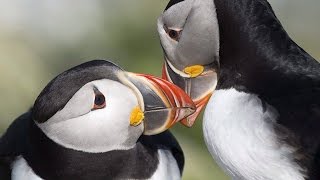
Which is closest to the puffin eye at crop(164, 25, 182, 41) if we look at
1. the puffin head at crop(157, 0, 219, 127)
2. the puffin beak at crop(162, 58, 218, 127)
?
the puffin head at crop(157, 0, 219, 127)

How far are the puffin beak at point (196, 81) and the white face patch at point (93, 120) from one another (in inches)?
20.1

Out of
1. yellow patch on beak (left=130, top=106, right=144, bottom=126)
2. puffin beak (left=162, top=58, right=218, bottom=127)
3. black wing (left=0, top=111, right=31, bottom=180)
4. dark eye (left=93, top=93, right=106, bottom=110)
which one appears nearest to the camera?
dark eye (left=93, top=93, right=106, bottom=110)

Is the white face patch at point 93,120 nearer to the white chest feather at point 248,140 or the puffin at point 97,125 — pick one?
the puffin at point 97,125

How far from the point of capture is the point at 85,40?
885 cm

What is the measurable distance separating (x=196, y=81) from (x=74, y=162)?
0.78 m

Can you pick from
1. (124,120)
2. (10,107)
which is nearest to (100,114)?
(124,120)

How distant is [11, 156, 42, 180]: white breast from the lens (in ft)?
14.7

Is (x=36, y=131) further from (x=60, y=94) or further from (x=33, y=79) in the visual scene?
(x=33, y=79)

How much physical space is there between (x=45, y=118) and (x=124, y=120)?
13.3 inches

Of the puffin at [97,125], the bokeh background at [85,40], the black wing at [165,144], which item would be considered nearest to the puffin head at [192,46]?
the black wing at [165,144]

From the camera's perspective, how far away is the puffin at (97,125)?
430 cm

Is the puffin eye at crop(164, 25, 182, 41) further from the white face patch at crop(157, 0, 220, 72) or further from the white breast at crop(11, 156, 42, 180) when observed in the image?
the white breast at crop(11, 156, 42, 180)

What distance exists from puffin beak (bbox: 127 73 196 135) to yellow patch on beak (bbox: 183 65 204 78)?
0.25 meters

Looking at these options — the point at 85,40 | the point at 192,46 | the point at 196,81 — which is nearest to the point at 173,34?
the point at 192,46
